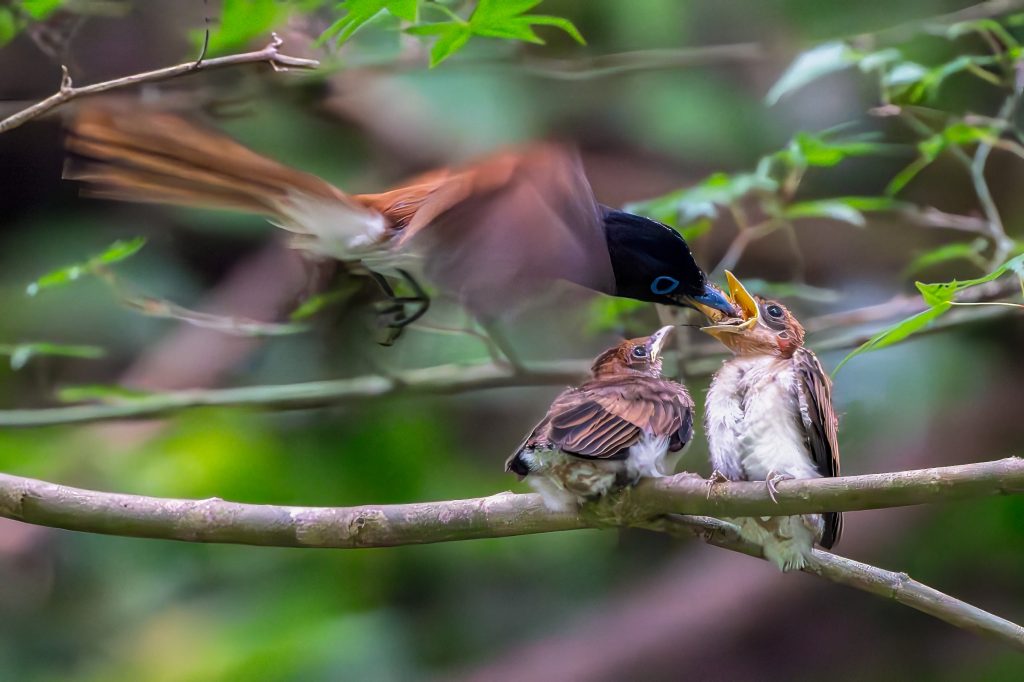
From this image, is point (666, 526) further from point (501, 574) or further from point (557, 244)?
point (501, 574)

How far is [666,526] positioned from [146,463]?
221 cm

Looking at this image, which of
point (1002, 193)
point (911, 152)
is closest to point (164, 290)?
point (911, 152)

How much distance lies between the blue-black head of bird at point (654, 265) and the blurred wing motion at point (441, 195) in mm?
424

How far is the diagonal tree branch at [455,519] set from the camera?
4.57ft

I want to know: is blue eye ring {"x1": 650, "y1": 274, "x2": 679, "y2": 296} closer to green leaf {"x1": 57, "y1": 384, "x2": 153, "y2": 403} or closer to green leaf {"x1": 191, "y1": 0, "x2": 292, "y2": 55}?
green leaf {"x1": 191, "y1": 0, "x2": 292, "y2": 55}

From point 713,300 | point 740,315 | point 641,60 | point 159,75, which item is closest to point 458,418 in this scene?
point 641,60

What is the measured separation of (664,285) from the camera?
7.42 ft

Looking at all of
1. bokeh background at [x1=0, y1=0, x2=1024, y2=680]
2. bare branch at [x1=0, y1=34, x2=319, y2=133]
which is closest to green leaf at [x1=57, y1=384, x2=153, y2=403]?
bokeh background at [x1=0, y1=0, x2=1024, y2=680]

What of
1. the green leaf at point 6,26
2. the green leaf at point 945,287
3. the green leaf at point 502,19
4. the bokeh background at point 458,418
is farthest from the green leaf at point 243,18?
the green leaf at point 945,287

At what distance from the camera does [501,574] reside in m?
3.62

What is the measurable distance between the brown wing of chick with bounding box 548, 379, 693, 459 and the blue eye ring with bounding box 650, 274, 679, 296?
A: 0.54 metres

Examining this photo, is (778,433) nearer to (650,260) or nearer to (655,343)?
(655,343)

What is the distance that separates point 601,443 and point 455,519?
23 cm

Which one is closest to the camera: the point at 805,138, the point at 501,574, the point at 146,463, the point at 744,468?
the point at 744,468
